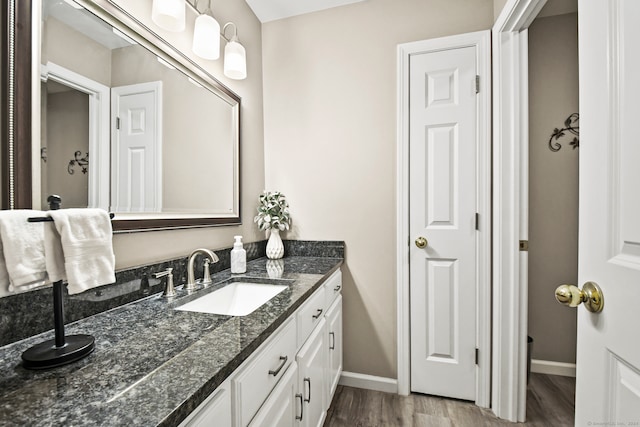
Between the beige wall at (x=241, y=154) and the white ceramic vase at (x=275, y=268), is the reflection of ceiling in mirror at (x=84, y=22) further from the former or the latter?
the white ceramic vase at (x=275, y=268)

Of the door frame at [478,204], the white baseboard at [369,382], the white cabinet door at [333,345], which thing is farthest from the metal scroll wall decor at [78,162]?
the white baseboard at [369,382]

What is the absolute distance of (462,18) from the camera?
1.83 meters

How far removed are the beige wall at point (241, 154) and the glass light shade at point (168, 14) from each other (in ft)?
0.22

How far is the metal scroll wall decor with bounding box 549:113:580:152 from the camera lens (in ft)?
6.97

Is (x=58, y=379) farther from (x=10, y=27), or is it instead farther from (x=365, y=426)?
(x=365, y=426)

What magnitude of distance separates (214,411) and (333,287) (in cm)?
118

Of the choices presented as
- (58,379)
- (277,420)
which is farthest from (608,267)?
(58,379)

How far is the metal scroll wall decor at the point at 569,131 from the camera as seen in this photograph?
6.97 feet

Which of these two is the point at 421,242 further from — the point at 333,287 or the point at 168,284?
the point at 168,284

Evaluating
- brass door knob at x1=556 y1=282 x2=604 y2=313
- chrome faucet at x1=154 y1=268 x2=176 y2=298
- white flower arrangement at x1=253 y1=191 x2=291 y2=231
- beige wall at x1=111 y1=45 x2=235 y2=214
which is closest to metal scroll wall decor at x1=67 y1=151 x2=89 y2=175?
beige wall at x1=111 y1=45 x2=235 y2=214

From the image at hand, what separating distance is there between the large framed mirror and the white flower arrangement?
42 centimetres

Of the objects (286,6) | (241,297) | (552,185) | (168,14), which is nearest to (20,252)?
(241,297)

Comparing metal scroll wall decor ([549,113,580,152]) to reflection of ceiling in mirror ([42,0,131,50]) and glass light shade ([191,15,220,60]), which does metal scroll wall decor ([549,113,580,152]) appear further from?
reflection of ceiling in mirror ([42,0,131,50])

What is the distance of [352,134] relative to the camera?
2.00 metres
